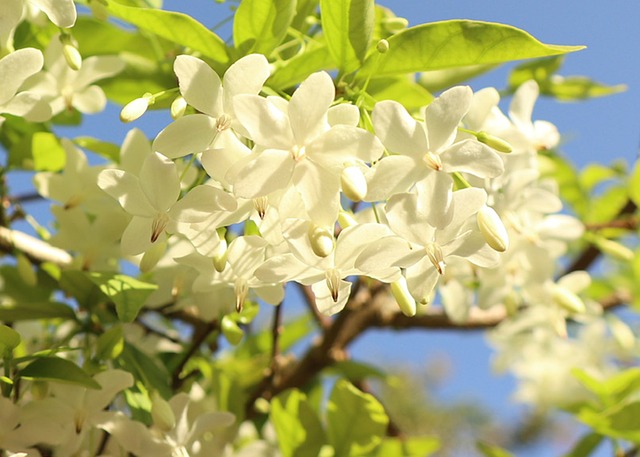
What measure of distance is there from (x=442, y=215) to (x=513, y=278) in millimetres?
372

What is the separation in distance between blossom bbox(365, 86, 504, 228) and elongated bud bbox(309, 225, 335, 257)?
38 millimetres

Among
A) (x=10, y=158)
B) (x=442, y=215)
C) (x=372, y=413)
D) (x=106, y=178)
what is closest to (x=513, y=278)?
(x=372, y=413)

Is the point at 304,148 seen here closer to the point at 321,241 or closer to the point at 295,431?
the point at 321,241

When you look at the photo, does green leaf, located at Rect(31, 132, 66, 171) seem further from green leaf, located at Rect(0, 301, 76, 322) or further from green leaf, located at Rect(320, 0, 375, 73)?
green leaf, located at Rect(320, 0, 375, 73)

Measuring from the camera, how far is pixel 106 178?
56 centimetres

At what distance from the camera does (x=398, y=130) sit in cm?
51

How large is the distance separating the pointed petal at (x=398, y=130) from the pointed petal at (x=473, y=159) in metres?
0.02

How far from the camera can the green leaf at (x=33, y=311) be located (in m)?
0.71

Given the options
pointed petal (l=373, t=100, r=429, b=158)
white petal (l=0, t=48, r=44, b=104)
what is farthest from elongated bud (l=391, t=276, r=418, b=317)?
white petal (l=0, t=48, r=44, b=104)

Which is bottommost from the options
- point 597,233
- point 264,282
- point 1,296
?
point 1,296

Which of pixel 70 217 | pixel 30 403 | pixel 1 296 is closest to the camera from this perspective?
pixel 30 403

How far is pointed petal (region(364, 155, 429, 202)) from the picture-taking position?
507 millimetres

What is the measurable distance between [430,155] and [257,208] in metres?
0.13

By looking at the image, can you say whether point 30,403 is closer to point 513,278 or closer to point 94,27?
point 94,27
